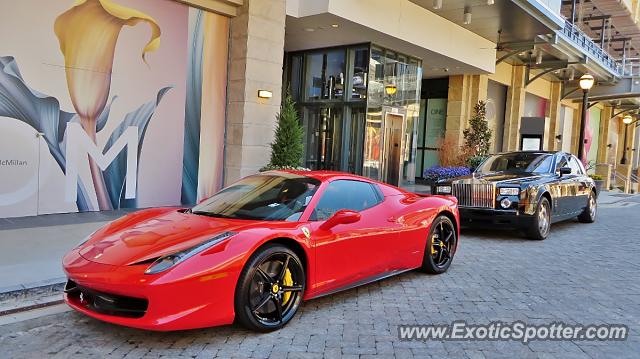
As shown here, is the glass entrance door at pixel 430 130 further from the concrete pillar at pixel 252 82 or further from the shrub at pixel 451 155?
the concrete pillar at pixel 252 82

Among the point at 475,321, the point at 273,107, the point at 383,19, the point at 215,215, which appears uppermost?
the point at 383,19

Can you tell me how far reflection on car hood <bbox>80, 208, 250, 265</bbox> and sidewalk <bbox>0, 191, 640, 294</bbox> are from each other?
1.22 metres

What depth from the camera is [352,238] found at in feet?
15.8

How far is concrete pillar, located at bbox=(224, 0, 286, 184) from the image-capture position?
36.0 feet

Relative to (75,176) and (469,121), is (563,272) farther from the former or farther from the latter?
(469,121)

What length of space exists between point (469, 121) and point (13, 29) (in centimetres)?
1759

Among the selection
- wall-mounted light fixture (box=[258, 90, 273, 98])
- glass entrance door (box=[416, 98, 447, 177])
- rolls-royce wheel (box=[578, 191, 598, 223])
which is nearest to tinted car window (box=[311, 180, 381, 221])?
wall-mounted light fixture (box=[258, 90, 273, 98])

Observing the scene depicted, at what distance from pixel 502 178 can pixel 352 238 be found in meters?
5.49

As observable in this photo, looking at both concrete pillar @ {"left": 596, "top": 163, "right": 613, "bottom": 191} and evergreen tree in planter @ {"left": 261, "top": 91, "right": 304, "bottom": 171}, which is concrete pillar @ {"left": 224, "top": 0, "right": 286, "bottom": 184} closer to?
evergreen tree in planter @ {"left": 261, "top": 91, "right": 304, "bottom": 171}

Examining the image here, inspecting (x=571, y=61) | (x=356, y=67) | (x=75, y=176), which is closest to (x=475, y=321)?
(x=75, y=176)

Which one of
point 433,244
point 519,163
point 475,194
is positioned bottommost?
point 433,244

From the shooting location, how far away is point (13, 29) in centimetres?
799

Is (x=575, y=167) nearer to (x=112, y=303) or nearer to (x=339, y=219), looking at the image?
(x=339, y=219)

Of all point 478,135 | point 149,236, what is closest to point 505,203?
point 149,236
